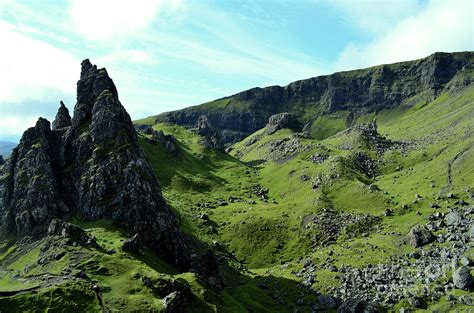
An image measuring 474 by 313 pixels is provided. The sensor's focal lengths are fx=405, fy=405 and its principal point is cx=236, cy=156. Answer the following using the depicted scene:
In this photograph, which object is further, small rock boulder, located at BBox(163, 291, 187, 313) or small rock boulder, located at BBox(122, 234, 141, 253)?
small rock boulder, located at BBox(122, 234, 141, 253)

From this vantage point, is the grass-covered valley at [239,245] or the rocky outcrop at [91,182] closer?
the grass-covered valley at [239,245]

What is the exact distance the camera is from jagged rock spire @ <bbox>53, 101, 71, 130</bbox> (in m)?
132

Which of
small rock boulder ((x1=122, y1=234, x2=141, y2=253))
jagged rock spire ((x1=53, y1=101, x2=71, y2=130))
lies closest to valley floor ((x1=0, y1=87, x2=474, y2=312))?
small rock boulder ((x1=122, y1=234, x2=141, y2=253))

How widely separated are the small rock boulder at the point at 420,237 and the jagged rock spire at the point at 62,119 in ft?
367

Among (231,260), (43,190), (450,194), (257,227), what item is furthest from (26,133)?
(450,194)

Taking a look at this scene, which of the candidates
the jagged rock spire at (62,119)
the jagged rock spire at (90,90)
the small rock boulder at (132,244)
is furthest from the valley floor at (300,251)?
the jagged rock spire at (62,119)

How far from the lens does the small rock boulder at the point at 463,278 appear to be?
86.4 metres

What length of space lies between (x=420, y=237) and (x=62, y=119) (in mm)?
116103

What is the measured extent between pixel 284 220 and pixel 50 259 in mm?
88582

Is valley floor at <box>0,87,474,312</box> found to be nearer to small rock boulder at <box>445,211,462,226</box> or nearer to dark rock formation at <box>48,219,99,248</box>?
Result: small rock boulder at <box>445,211,462,226</box>

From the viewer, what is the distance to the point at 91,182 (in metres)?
105

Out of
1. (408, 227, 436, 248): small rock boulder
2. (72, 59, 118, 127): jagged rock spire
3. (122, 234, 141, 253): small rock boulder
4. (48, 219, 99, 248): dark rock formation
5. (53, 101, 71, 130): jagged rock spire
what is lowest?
(408, 227, 436, 248): small rock boulder

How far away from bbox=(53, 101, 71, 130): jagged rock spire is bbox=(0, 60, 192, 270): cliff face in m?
5.38

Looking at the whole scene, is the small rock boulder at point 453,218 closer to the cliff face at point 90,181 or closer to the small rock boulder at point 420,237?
the small rock boulder at point 420,237
